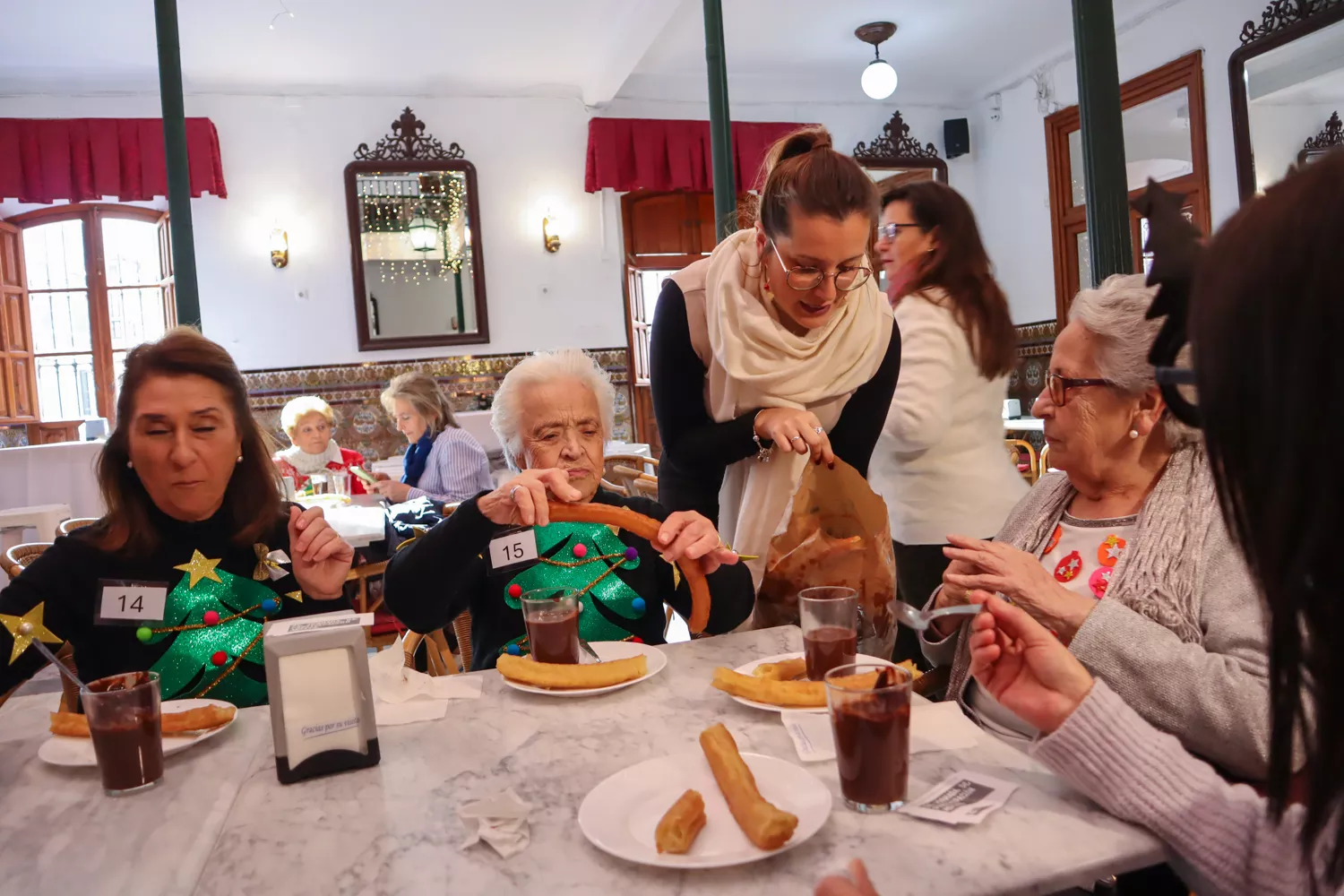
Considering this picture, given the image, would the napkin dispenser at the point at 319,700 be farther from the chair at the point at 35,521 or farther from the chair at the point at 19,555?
the chair at the point at 35,521

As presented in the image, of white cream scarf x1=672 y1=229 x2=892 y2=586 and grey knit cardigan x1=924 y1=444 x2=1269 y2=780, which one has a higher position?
white cream scarf x1=672 y1=229 x2=892 y2=586

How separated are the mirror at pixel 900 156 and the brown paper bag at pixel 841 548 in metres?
8.08

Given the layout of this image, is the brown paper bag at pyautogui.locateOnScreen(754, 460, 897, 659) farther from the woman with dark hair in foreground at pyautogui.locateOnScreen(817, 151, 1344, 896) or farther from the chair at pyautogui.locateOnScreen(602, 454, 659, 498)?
the chair at pyautogui.locateOnScreen(602, 454, 659, 498)

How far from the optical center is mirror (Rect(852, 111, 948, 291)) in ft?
30.3

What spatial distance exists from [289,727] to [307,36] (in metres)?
7.09

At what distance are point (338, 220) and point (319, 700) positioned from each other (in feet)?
25.2

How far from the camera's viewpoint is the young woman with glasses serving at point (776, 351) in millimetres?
1874

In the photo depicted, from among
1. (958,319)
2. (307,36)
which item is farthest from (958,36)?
(958,319)

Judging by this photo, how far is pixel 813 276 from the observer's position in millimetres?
1932

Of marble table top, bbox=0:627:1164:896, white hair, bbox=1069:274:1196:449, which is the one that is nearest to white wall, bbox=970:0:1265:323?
white hair, bbox=1069:274:1196:449

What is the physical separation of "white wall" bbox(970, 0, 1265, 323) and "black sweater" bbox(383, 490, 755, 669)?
253 inches

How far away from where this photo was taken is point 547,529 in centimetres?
188

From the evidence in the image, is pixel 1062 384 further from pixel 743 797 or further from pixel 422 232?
pixel 422 232

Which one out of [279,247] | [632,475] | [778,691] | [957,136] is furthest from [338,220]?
[778,691]
